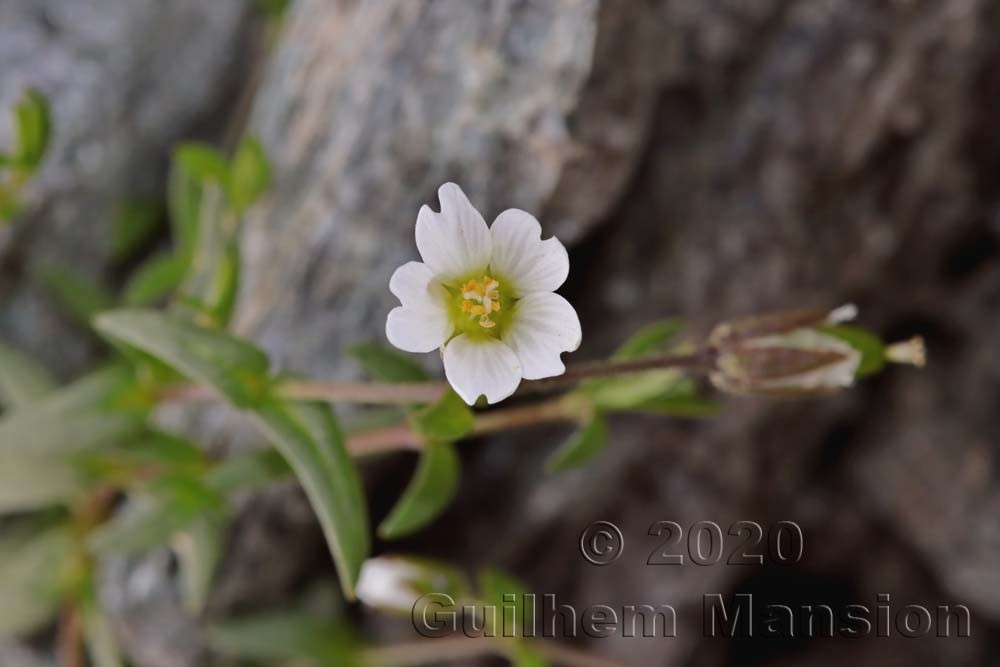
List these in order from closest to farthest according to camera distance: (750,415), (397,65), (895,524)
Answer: (397,65), (750,415), (895,524)

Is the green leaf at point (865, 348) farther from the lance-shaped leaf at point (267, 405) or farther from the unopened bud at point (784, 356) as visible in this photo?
the lance-shaped leaf at point (267, 405)

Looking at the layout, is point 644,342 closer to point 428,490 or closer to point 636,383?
point 636,383

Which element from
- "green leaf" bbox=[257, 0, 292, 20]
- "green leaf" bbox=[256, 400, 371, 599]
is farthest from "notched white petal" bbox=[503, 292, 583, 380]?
"green leaf" bbox=[257, 0, 292, 20]

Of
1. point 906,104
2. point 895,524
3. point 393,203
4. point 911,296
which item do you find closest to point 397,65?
point 393,203

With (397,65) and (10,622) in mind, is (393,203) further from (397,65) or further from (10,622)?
(10,622)

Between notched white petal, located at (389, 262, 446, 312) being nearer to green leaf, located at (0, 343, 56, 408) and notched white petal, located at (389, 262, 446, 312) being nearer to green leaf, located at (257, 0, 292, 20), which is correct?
green leaf, located at (0, 343, 56, 408)

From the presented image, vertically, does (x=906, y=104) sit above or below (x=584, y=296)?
above
